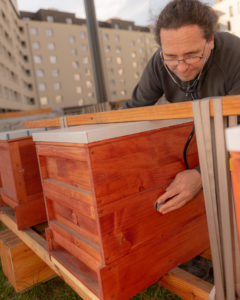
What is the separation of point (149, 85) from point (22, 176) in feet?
4.03

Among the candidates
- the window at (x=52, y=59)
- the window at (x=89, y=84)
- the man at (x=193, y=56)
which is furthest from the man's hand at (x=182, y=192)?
the window at (x=89, y=84)

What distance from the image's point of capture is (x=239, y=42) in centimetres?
178

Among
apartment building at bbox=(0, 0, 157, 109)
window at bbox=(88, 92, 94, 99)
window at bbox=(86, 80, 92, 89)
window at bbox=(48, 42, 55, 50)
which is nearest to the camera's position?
apartment building at bbox=(0, 0, 157, 109)

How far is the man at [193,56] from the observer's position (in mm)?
1249

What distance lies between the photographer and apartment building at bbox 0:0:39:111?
15.1 m

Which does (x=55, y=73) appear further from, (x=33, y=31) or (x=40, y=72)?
(x=33, y=31)

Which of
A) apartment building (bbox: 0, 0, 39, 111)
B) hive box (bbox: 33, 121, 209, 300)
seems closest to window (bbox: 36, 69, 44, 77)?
apartment building (bbox: 0, 0, 39, 111)

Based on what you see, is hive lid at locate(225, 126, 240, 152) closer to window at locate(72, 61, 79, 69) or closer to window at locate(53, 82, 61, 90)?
window at locate(53, 82, 61, 90)

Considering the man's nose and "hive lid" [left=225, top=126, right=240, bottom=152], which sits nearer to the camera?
"hive lid" [left=225, top=126, right=240, bottom=152]

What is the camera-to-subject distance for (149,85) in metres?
2.25

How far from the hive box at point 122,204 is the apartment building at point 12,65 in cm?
1170

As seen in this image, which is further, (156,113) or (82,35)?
(82,35)

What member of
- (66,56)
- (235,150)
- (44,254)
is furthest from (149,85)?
(66,56)

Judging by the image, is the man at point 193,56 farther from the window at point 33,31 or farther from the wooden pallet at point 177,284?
the window at point 33,31
